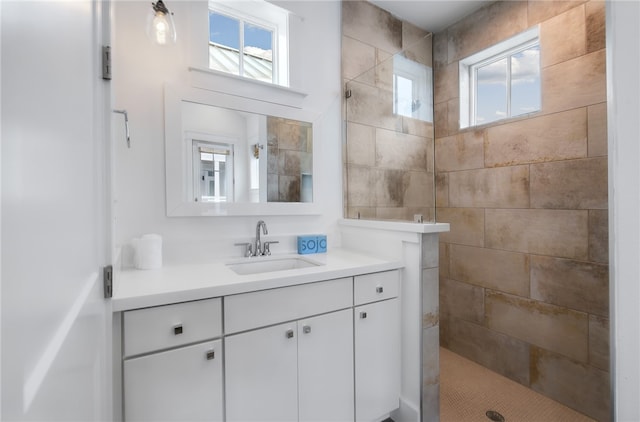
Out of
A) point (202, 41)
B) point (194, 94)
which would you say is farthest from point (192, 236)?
point (202, 41)

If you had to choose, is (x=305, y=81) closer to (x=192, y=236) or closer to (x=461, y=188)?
(x=192, y=236)

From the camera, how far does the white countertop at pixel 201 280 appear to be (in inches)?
42.7

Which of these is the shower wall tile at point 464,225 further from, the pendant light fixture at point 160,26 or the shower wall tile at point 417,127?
the pendant light fixture at point 160,26

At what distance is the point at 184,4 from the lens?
1707 mm

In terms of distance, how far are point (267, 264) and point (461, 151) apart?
189cm

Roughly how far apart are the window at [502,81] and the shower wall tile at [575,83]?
0.26 ft

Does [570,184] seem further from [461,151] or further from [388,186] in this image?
[388,186]

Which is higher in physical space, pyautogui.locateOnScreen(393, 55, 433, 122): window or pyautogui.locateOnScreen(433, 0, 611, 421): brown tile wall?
pyautogui.locateOnScreen(393, 55, 433, 122): window

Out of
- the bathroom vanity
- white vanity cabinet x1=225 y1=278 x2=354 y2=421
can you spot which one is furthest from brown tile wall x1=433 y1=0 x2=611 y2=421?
white vanity cabinet x1=225 y1=278 x2=354 y2=421

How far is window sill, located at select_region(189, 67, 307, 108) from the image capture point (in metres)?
1.74

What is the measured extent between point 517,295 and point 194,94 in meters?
2.56

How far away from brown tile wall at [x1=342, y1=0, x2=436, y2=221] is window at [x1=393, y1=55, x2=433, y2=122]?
0.04 m

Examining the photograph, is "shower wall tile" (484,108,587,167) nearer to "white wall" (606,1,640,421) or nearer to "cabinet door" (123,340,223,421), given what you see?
"white wall" (606,1,640,421)

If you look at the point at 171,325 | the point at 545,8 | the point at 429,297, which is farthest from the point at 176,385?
the point at 545,8
